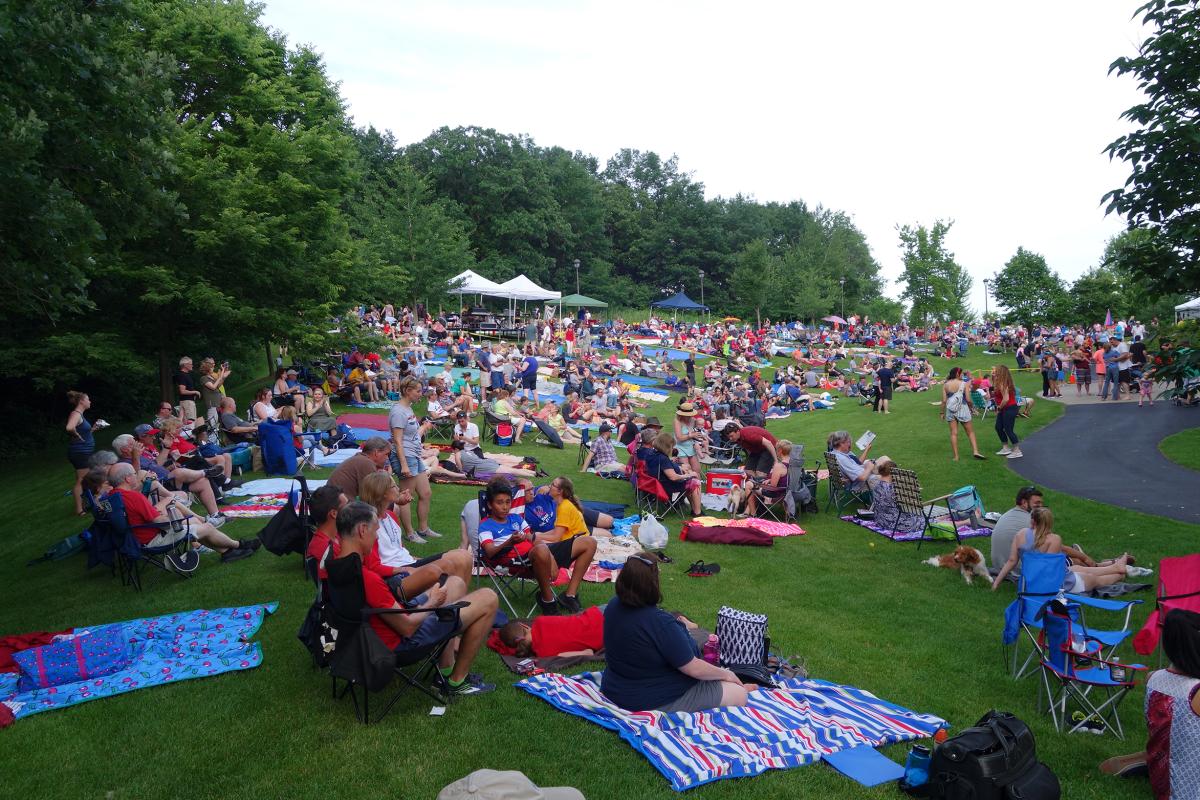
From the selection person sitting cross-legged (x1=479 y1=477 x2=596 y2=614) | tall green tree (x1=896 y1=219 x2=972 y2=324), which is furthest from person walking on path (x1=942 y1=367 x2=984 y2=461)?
tall green tree (x1=896 y1=219 x2=972 y2=324)

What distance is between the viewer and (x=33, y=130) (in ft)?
20.9

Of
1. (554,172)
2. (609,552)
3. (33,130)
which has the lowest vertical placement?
(609,552)

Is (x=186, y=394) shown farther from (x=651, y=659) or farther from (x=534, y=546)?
(x=651, y=659)

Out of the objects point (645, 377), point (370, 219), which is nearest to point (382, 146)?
point (370, 219)

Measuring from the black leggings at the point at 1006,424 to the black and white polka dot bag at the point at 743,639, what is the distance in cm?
1085

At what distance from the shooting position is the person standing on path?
46.5 feet

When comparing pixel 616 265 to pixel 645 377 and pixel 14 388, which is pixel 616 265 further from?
pixel 14 388

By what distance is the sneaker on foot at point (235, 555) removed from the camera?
26.6ft

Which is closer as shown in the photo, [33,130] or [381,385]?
[33,130]

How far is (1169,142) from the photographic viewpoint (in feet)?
24.9

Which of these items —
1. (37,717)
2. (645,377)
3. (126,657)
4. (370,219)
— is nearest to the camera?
(37,717)

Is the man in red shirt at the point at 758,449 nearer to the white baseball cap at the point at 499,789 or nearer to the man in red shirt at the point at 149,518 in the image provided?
the man in red shirt at the point at 149,518

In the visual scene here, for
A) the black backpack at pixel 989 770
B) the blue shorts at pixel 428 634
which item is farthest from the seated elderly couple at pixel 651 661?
the black backpack at pixel 989 770

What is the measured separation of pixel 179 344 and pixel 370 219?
21.7 m
